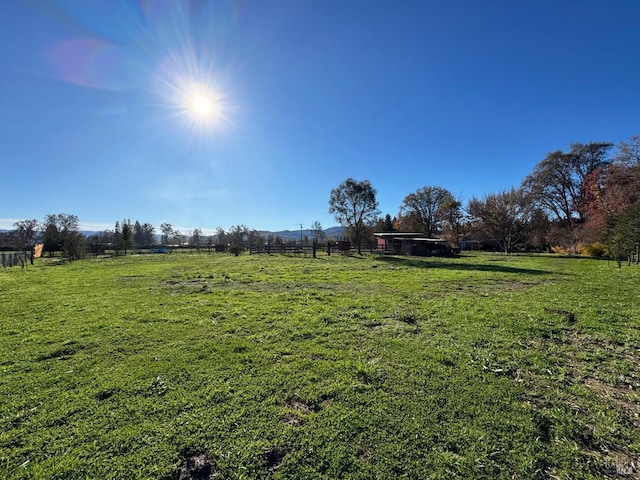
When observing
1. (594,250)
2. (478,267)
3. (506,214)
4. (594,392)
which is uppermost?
(506,214)

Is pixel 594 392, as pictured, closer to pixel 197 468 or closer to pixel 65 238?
pixel 197 468

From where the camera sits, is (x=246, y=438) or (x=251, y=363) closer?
(x=246, y=438)

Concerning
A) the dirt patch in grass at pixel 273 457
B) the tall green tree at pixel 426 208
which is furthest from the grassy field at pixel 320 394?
the tall green tree at pixel 426 208

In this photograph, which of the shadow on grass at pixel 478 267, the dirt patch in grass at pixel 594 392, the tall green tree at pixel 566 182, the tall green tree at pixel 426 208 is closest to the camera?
the dirt patch in grass at pixel 594 392

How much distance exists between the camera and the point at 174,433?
2.81m

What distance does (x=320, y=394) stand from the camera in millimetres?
3557

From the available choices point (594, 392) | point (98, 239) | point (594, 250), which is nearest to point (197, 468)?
point (594, 392)

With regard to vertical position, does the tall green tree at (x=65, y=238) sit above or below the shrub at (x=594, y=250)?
Answer: above

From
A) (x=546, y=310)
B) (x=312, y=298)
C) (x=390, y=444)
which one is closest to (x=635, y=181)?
(x=546, y=310)

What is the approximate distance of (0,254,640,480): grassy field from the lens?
248 centimetres

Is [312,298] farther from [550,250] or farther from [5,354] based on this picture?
[550,250]

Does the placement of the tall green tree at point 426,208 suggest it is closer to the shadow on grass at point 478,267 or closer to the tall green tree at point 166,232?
the shadow on grass at point 478,267

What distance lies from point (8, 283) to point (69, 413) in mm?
14834

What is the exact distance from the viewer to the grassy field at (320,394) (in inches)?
97.7
